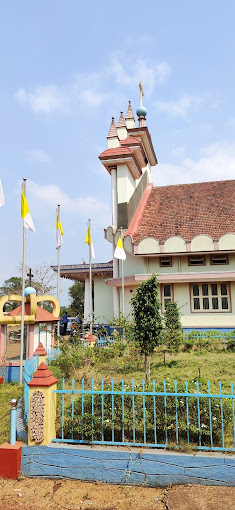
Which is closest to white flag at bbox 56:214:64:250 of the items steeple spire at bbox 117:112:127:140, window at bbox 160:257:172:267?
window at bbox 160:257:172:267

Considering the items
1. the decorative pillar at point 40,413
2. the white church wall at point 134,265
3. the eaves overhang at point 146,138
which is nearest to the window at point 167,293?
the white church wall at point 134,265

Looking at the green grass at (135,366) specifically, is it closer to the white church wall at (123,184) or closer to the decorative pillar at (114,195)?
the decorative pillar at (114,195)

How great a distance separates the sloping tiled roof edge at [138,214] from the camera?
19.4 m

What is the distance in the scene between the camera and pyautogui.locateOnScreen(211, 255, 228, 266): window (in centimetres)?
1816

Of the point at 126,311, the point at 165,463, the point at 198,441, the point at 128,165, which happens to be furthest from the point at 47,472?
the point at 128,165

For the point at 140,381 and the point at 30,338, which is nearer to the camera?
the point at 140,381

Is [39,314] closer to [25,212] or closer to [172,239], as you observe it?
[25,212]

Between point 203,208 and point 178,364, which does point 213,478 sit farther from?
point 203,208

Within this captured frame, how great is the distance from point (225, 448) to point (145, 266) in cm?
1437

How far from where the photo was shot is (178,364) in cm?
1089

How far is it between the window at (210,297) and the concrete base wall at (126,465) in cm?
1370

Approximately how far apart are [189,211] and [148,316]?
12.5 m

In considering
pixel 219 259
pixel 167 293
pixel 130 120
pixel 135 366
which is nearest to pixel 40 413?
pixel 135 366

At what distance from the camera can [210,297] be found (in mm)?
18172
